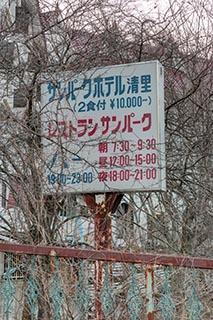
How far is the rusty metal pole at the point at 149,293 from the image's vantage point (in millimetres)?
3066

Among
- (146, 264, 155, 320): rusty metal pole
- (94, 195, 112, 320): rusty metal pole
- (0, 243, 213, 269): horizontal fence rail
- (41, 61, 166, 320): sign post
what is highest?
(41, 61, 166, 320): sign post

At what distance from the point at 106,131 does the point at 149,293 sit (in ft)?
6.71

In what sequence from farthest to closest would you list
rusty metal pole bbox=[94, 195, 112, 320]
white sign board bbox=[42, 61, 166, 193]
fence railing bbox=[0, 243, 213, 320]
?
rusty metal pole bbox=[94, 195, 112, 320], white sign board bbox=[42, 61, 166, 193], fence railing bbox=[0, 243, 213, 320]

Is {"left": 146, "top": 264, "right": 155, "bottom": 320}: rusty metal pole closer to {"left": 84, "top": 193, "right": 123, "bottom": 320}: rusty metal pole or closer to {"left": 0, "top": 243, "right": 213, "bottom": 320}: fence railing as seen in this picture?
{"left": 0, "top": 243, "right": 213, "bottom": 320}: fence railing

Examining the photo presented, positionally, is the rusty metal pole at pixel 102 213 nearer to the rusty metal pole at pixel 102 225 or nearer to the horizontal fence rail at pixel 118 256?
the rusty metal pole at pixel 102 225

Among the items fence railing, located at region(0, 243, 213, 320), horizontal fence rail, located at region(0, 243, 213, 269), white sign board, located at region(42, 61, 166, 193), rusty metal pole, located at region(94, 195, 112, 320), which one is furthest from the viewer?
rusty metal pole, located at region(94, 195, 112, 320)

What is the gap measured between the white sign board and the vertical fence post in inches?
60.4

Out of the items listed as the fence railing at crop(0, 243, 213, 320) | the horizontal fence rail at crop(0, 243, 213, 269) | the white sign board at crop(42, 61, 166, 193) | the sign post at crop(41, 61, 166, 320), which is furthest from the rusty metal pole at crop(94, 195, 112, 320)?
the horizontal fence rail at crop(0, 243, 213, 269)

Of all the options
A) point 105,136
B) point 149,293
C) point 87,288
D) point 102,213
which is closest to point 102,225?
point 102,213

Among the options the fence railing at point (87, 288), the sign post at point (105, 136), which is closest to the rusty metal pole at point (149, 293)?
the fence railing at point (87, 288)

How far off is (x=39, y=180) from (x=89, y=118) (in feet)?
2.79

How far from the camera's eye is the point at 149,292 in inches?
121

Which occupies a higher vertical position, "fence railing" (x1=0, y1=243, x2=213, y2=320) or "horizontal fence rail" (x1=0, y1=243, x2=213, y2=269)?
"horizontal fence rail" (x1=0, y1=243, x2=213, y2=269)

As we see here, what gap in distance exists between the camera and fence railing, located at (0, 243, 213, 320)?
3.05 metres
